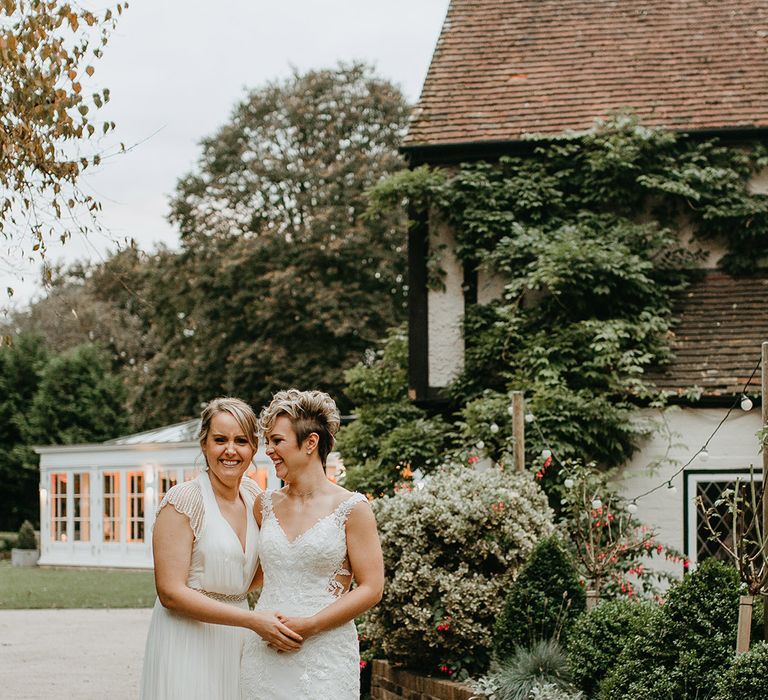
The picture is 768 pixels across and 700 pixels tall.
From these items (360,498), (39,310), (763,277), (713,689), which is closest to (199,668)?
(360,498)

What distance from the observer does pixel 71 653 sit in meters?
13.1

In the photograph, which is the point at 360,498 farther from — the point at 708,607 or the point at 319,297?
the point at 319,297

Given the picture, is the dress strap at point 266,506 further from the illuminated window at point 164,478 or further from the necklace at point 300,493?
the illuminated window at point 164,478

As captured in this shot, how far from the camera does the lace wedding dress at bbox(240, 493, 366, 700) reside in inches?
179

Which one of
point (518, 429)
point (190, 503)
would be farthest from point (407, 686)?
point (190, 503)

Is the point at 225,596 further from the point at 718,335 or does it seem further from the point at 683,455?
the point at 718,335

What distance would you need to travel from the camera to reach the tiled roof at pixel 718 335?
1360 cm

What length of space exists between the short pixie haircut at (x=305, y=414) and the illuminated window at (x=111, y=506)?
2460 centimetres

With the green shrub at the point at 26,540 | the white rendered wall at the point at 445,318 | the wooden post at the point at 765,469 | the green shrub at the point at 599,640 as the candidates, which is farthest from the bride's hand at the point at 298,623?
the green shrub at the point at 26,540

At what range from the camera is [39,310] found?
150ft

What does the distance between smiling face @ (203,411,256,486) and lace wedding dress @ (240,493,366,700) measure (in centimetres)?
29

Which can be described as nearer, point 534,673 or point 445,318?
point 534,673

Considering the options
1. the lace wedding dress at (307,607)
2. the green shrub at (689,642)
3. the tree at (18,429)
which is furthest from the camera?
the tree at (18,429)

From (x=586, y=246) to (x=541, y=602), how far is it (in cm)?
717
